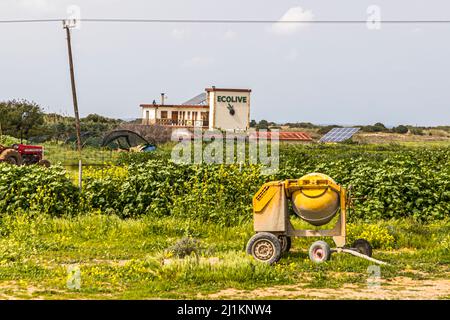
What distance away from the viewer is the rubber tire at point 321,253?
1162 centimetres

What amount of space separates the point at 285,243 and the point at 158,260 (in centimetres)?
254

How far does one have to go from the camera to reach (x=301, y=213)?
472 inches

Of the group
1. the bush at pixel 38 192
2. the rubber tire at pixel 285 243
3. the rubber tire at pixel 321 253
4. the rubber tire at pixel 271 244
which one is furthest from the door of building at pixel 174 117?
the rubber tire at pixel 321 253

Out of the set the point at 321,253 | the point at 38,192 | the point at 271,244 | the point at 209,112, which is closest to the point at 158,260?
the point at 271,244

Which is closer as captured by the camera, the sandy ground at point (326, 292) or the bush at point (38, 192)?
the sandy ground at point (326, 292)

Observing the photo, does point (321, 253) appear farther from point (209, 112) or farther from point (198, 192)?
point (209, 112)

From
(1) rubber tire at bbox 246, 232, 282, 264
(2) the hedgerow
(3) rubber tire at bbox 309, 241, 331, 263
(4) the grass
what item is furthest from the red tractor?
(3) rubber tire at bbox 309, 241, 331, 263

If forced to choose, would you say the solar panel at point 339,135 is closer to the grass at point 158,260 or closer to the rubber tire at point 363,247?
the grass at point 158,260

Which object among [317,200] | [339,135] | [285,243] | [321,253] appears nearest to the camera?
[321,253]

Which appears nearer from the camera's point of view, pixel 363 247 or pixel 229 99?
pixel 363 247

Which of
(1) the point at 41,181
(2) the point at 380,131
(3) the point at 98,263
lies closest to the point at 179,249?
(3) the point at 98,263

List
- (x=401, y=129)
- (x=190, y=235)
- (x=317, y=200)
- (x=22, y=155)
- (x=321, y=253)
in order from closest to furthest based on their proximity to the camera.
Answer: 1. (x=321, y=253)
2. (x=317, y=200)
3. (x=190, y=235)
4. (x=22, y=155)
5. (x=401, y=129)

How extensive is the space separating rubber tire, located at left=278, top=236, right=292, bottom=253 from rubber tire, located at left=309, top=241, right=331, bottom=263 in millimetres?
659

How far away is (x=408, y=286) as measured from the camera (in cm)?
998
